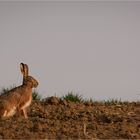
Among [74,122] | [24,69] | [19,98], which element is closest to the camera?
[74,122]

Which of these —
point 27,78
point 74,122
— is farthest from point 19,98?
point 74,122

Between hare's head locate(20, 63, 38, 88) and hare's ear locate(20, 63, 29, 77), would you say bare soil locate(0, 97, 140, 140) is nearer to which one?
hare's head locate(20, 63, 38, 88)

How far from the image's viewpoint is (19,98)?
13.5 metres

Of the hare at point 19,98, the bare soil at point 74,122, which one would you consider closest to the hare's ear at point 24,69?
the hare at point 19,98

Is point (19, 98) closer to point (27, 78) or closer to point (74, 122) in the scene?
point (27, 78)

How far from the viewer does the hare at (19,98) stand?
43.0 feet

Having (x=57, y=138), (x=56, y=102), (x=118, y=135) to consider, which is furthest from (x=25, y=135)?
(x=56, y=102)

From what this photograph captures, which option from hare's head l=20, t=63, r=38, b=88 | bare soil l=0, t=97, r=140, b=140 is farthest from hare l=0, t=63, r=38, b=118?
A: bare soil l=0, t=97, r=140, b=140

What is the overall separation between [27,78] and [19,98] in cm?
79

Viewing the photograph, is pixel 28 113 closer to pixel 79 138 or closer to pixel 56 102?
pixel 56 102

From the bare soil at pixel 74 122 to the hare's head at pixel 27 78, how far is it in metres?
0.57

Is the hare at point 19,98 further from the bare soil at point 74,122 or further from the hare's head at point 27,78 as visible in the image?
the bare soil at point 74,122

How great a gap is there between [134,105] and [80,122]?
11.9 ft

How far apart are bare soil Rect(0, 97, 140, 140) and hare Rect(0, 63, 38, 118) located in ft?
0.61
